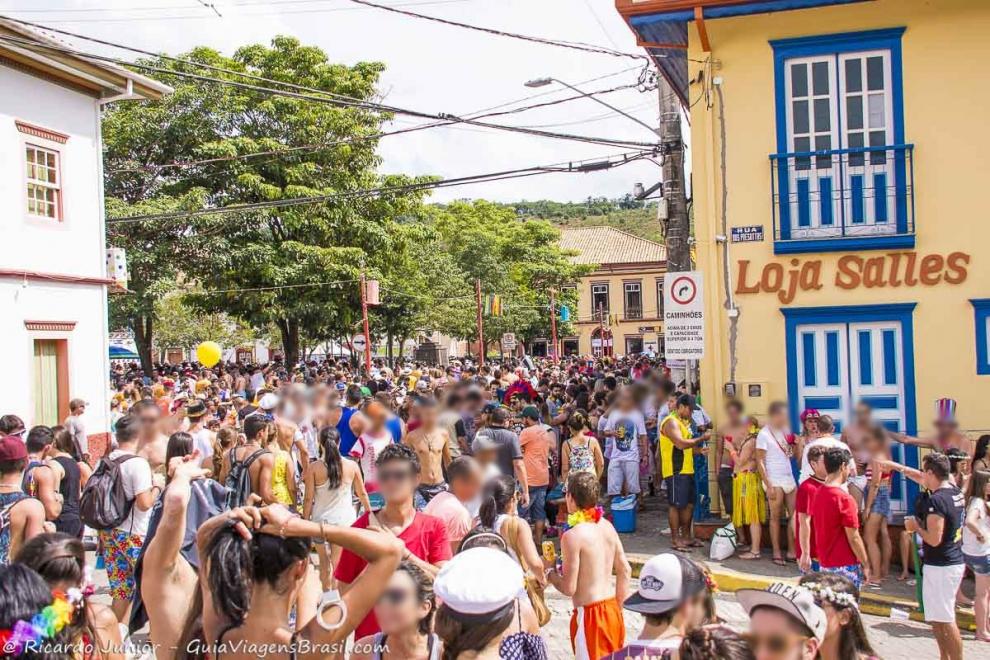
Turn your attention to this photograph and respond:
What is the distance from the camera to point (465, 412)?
41.4 feet

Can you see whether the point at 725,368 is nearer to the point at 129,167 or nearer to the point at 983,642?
the point at 983,642

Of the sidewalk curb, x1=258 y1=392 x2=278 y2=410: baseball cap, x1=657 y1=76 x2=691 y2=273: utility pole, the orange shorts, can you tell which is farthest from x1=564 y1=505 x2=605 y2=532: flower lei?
x1=657 y1=76 x2=691 y2=273: utility pole

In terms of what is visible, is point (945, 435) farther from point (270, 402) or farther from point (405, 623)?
point (405, 623)

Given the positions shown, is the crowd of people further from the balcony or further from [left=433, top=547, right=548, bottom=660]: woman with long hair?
the balcony

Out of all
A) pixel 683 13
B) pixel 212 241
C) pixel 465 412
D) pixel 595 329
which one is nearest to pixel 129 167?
pixel 212 241

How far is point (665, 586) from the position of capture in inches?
149

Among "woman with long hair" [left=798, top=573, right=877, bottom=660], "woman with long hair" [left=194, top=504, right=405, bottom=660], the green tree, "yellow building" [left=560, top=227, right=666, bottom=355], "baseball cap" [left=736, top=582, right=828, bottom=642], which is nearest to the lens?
"woman with long hair" [left=194, top=504, right=405, bottom=660]

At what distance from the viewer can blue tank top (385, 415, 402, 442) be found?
10.2 meters

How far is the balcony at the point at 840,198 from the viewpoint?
35.3 ft

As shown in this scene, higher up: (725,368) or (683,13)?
(683,13)

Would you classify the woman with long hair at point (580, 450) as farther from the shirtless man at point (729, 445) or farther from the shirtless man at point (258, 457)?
the shirtless man at point (258, 457)

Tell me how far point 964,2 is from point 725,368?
5.20m

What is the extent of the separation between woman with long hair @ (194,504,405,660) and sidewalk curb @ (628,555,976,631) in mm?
5052

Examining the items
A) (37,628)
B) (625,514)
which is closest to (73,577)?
(37,628)
